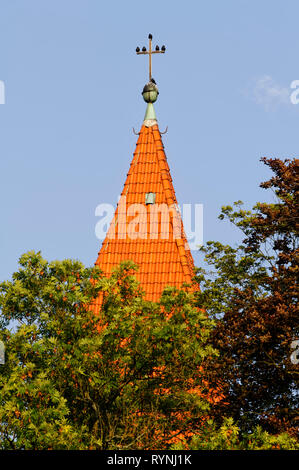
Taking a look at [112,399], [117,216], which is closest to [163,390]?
[112,399]

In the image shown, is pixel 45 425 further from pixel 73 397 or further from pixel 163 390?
pixel 163 390

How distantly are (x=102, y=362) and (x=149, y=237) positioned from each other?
2050 centimetres

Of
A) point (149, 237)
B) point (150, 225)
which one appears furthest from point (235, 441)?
point (150, 225)

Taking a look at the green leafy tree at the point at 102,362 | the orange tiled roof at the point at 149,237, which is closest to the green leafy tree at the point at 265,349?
the green leafy tree at the point at 102,362

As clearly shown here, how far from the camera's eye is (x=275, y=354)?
93.2 feet

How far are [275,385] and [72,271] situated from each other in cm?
693

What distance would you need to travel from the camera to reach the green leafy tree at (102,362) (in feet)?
86.1

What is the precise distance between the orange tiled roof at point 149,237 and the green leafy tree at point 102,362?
609 inches

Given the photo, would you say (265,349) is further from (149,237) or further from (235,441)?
(149,237)

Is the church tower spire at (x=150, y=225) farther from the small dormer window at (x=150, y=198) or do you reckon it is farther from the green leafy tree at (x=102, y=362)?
the green leafy tree at (x=102, y=362)

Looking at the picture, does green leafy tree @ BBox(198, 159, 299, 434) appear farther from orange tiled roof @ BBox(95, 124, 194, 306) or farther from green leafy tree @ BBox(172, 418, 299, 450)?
orange tiled roof @ BBox(95, 124, 194, 306)

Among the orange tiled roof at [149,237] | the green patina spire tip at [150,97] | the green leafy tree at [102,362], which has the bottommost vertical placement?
the green leafy tree at [102,362]

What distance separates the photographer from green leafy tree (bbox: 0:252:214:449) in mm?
26250

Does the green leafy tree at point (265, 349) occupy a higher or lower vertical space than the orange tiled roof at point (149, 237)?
lower
